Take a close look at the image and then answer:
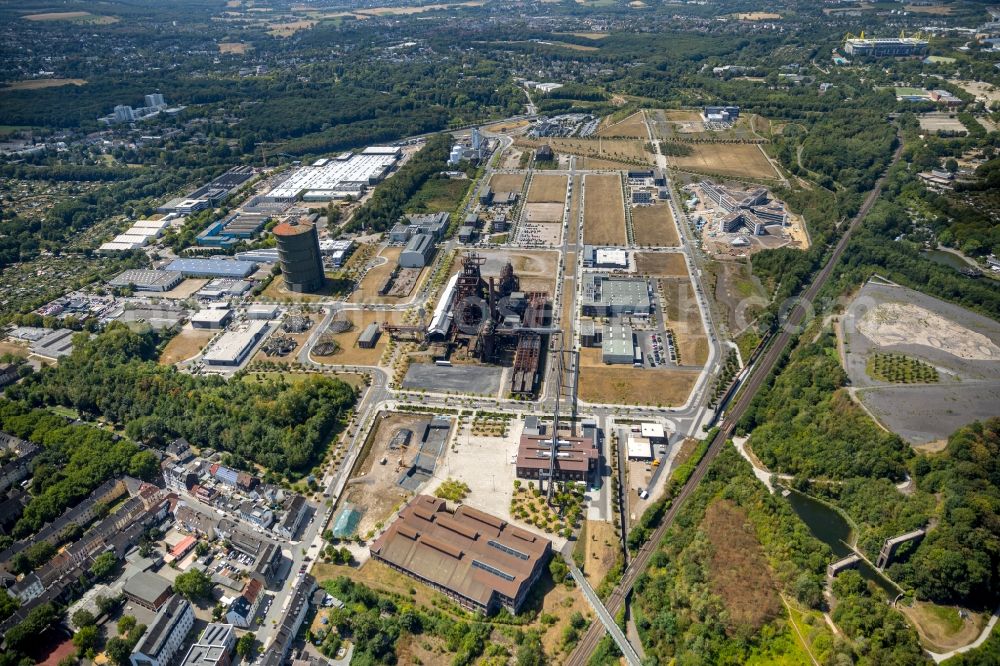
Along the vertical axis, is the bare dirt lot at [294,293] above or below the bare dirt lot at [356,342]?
below

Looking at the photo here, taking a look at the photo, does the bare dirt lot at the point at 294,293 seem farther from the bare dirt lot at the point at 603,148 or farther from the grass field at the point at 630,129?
the grass field at the point at 630,129

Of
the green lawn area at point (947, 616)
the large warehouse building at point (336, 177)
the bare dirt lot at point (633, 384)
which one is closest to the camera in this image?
the green lawn area at point (947, 616)

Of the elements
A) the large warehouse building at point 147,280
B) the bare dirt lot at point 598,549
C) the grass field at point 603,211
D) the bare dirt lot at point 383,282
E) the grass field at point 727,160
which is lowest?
the large warehouse building at point 147,280

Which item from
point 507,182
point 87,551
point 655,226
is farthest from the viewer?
point 507,182

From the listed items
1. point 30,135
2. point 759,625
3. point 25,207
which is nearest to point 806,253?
point 759,625

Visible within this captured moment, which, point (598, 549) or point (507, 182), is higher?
point (598, 549)

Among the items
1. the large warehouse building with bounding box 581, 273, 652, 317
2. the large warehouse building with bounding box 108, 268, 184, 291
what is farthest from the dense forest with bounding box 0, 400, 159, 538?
the large warehouse building with bounding box 581, 273, 652, 317

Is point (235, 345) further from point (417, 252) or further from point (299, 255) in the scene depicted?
point (417, 252)

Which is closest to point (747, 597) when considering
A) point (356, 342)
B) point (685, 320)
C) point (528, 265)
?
point (685, 320)

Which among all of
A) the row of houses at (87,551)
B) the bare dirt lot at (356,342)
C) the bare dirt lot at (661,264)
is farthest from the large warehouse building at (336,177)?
the row of houses at (87,551)
